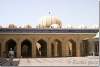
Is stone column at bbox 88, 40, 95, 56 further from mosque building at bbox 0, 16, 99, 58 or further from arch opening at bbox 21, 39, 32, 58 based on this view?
arch opening at bbox 21, 39, 32, 58

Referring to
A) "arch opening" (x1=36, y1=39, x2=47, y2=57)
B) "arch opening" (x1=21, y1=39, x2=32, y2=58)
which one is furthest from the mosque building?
"arch opening" (x1=21, y1=39, x2=32, y2=58)

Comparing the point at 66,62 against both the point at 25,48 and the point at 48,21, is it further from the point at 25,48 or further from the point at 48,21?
the point at 25,48

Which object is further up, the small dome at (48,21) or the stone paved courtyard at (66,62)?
the small dome at (48,21)

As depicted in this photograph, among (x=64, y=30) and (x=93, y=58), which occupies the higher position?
(x=64, y=30)

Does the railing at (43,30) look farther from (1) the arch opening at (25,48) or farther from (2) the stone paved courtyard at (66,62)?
(2) the stone paved courtyard at (66,62)

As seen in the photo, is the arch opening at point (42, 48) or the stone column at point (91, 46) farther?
the arch opening at point (42, 48)

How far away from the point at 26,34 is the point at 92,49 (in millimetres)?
9466

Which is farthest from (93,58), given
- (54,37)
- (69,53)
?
(69,53)

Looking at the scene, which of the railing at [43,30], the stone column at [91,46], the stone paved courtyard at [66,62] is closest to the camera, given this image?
the stone paved courtyard at [66,62]

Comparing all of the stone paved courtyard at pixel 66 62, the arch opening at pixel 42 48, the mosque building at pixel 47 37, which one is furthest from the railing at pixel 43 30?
the stone paved courtyard at pixel 66 62

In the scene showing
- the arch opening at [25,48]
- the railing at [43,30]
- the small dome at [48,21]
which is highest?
the small dome at [48,21]

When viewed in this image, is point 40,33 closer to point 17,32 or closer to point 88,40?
point 17,32

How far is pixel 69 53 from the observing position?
1543 inches

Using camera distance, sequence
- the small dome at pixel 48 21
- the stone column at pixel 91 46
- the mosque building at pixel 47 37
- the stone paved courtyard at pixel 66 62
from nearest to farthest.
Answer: the stone paved courtyard at pixel 66 62 < the mosque building at pixel 47 37 < the stone column at pixel 91 46 < the small dome at pixel 48 21
